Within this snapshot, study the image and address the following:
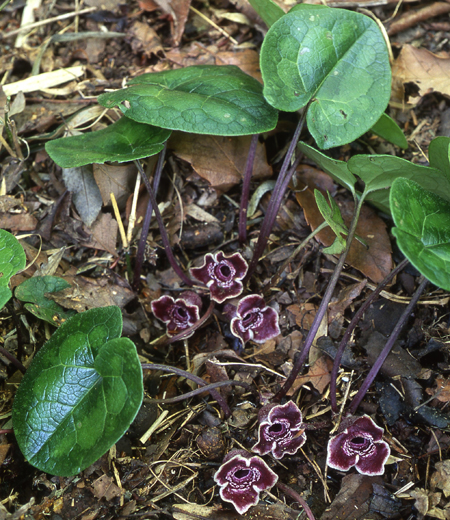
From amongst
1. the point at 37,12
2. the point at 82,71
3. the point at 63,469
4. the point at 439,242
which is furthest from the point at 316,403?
the point at 37,12

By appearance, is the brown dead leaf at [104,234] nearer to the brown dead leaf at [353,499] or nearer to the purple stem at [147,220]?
the purple stem at [147,220]

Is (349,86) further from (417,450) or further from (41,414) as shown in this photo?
(41,414)

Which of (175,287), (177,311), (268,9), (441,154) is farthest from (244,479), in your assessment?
(268,9)

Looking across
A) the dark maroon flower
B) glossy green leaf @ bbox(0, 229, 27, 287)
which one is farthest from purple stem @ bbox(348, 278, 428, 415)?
glossy green leaf @ bbox(0, 229, 27, 287)

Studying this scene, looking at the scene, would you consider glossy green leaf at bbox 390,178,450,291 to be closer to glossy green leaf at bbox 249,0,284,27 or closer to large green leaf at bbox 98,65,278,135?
large green leaf at bbox 98,65,278,135

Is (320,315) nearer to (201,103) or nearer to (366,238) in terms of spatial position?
(366,238)
